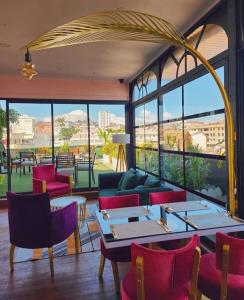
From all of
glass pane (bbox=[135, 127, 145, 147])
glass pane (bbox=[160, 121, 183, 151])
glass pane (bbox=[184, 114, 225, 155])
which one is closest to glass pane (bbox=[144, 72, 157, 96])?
glass pane (bbox=[160, 121, 183, 151])

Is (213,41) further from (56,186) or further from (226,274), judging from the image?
(56,186)

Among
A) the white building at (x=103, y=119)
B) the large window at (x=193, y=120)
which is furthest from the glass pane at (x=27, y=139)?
the large window at (x=193, y=120)

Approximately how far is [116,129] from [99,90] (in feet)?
3.83

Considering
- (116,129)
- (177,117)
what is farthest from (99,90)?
(177,117)

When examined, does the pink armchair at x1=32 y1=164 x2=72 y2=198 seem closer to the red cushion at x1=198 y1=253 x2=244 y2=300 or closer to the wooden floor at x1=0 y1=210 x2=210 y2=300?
the wooden floor at x1=0 y1=210 x2=210 y2=300

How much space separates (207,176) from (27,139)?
487cm

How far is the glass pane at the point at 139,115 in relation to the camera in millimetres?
6141

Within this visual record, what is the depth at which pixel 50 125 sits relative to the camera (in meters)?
6.70

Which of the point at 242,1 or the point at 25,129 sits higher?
the point at 242,1

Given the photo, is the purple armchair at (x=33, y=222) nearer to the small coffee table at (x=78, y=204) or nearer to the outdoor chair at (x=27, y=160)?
the small coffee table at (x=78, y=204)

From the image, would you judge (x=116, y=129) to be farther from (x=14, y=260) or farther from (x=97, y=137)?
(x=14, y=260)

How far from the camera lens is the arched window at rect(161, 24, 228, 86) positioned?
2996mm

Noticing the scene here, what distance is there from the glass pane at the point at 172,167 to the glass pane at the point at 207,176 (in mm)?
225

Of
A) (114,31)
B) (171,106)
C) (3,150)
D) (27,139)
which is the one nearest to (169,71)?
(171,106)
